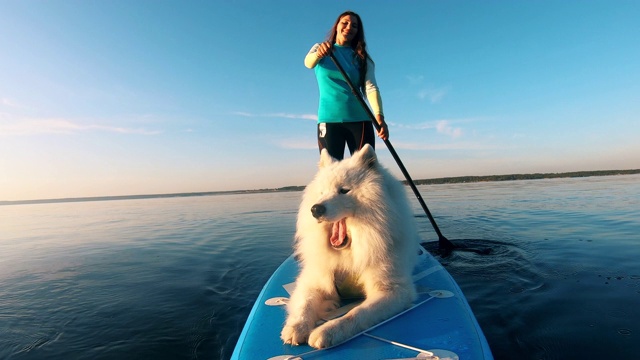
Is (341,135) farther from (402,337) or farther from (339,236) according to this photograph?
(402,337)

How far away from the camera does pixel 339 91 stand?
4.18 meters

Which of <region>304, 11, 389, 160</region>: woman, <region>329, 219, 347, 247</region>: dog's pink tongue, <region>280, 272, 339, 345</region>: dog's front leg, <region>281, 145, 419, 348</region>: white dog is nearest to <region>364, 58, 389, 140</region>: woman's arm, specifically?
<region>304, 11, 389, 160</region>: woman

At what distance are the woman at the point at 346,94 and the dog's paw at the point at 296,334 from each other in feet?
8.14

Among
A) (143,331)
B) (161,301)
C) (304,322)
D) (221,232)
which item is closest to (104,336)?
(143,331)

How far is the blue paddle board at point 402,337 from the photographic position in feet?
6.09

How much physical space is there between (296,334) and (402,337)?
69cm

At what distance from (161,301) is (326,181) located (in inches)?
134

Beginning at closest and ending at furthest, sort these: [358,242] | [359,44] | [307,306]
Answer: [307,306]
[358,242]
[359,44]

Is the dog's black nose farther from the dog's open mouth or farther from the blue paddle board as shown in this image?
the blue paddle board

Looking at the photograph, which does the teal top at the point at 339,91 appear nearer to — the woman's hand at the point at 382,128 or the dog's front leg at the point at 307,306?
the woman's hand at the point at 382,128

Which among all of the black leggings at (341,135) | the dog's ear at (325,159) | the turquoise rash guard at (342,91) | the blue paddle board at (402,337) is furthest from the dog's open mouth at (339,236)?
the turquoise rash guard at (342,91)

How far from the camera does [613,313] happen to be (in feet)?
11.2

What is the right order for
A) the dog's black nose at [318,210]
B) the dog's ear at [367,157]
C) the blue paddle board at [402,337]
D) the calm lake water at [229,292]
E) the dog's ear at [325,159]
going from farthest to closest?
the calm lake water at [229,292] < the dog's ear at [325,159] < the dog's ear at [367,157] < the dog's black nose at [318,210] < the blue paddle board at [402,337]

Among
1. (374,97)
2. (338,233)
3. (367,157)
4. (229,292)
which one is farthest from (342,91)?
(229,292)
